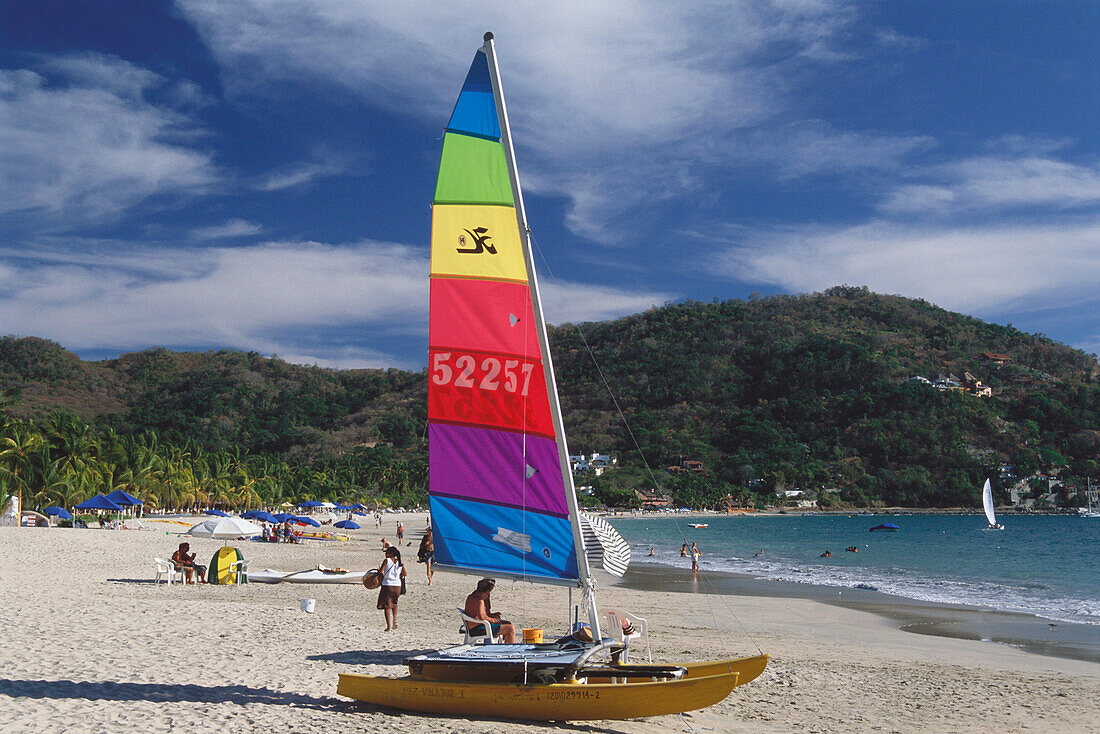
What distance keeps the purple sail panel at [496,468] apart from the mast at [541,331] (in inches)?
8.4

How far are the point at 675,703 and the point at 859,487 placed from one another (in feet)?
436

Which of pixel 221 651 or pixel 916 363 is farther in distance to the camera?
pixel 916 363

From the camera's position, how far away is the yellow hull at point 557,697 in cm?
672

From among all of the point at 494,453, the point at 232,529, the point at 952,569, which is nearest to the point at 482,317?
the point at 494,453

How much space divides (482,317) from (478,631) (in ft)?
11.0

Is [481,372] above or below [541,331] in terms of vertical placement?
below

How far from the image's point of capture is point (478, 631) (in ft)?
27.4

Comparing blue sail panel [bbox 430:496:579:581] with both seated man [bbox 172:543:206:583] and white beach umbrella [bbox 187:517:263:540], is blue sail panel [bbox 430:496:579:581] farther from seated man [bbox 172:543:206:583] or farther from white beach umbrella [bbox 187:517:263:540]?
white beach umbrella [bbox 187:517:263:540]

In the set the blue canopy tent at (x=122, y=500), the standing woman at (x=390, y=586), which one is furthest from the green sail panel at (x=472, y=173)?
the blue canopy tent at (x=122, y=500)

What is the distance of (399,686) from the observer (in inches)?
286

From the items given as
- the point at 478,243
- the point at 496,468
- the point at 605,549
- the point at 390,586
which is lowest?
the point at 390,586

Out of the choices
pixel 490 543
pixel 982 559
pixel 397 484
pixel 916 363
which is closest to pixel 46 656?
pixel 490 543

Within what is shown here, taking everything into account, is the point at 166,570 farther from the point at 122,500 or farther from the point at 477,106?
the point at 122,500

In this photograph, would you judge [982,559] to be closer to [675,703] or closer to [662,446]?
[675,703]
